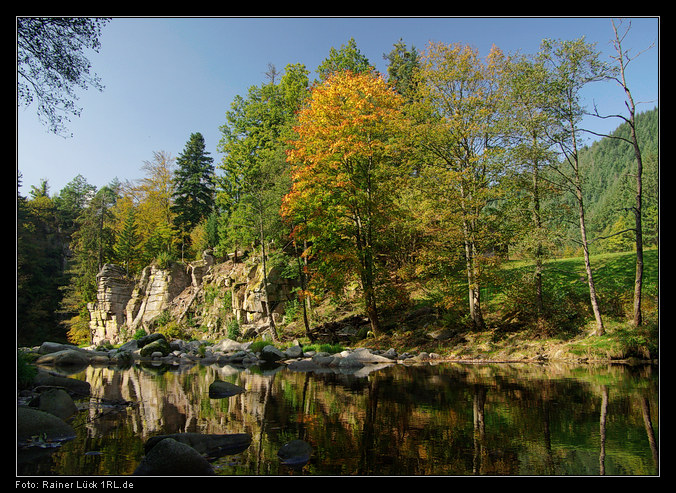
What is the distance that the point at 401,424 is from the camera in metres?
5.84

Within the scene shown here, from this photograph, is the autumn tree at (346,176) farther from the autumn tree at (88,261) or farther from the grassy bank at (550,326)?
the autumn tree at (88,261)

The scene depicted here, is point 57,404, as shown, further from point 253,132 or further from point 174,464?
point 253,132

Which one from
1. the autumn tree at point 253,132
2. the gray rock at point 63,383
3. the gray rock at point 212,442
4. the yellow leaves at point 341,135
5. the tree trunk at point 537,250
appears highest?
the autumn tree at point 253,132

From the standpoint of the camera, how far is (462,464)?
13.6 feet

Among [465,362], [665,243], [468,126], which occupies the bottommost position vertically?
[465,362]

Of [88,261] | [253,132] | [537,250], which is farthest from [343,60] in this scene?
[88,261]

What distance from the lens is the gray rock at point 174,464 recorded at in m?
3.98

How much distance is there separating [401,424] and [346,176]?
1456cm

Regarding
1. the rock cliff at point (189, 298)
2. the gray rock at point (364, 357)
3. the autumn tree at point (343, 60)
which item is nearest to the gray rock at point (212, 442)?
the gray rock at point (364, 357)

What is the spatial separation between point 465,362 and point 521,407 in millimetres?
8252

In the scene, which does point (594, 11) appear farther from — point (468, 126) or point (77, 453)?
point (468, 126)

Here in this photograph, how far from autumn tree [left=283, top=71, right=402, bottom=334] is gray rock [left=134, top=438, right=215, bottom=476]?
49.7ft

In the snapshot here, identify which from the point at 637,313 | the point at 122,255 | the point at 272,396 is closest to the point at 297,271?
the point at 272,396

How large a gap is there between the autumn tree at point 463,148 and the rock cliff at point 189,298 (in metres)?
11.2
